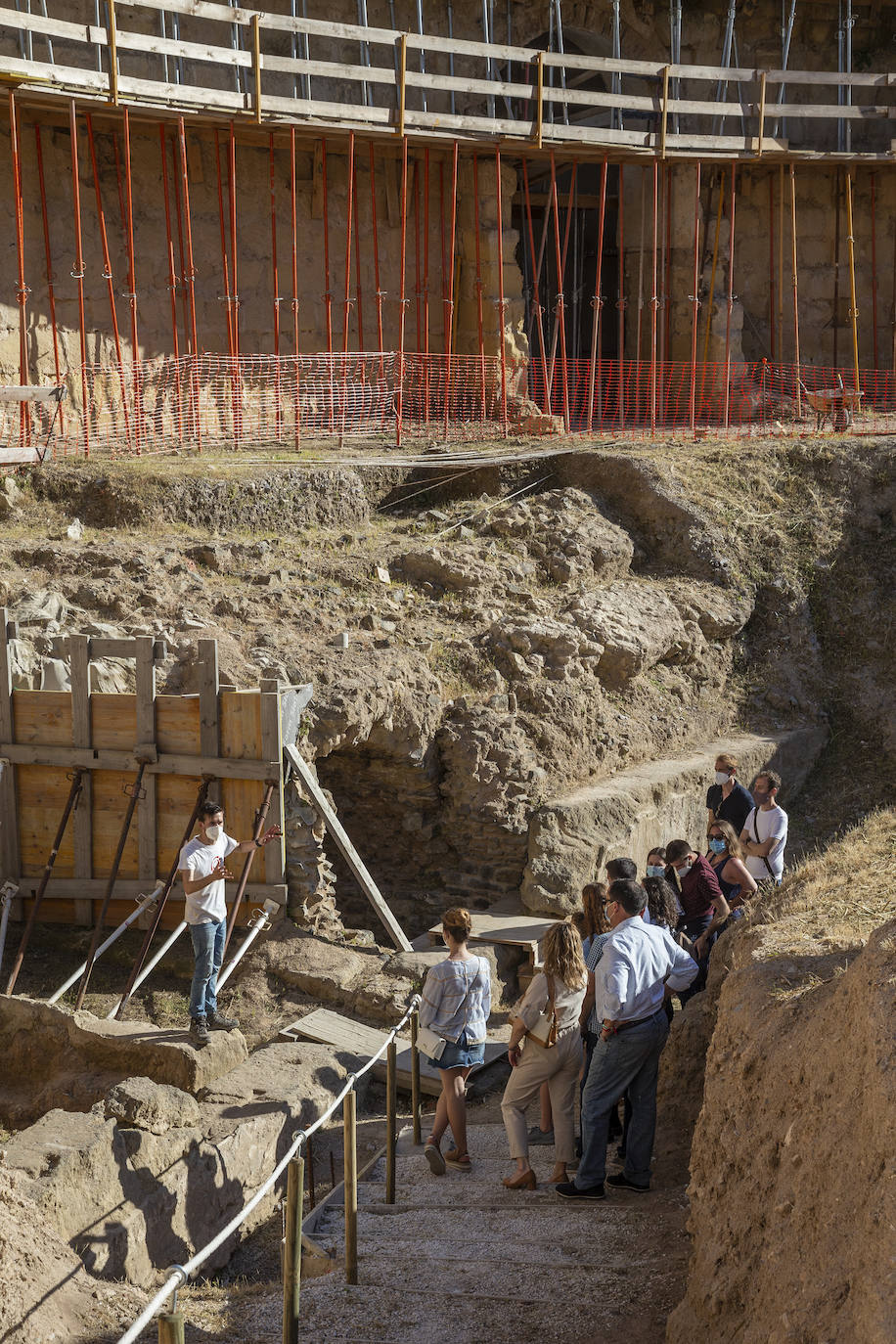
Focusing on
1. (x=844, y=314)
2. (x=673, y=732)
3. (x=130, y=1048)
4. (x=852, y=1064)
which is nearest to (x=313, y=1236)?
(x=130, y=1048)

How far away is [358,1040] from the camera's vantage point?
9734mm

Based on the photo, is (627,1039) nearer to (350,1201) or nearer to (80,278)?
(350,1201)

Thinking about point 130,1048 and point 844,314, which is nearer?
point 130,1048

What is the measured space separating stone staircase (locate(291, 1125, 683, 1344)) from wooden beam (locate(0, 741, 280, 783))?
4095mm

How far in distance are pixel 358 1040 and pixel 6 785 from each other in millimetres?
3788

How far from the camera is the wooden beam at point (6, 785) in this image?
1113cm

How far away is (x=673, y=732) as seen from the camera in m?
15.5

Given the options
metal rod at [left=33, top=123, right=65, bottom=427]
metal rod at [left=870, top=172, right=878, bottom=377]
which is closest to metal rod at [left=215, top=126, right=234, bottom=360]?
metal rod at [left=33, top=123, right=65, bottom=427]

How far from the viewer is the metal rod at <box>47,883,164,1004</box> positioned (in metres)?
10.2

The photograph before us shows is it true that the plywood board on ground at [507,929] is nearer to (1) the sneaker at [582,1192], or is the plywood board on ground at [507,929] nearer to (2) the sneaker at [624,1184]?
(2) the sneaker at [624,1184]

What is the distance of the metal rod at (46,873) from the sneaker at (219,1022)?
6.41ft

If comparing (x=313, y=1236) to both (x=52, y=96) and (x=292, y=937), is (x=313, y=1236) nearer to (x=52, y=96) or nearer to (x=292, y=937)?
(x=292, y=937)

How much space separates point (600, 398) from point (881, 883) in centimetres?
1597

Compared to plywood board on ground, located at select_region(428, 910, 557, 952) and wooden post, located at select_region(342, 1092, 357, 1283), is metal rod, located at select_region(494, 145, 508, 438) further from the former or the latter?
wooden post, located at select_region(342, 1092, 357, 1283)
